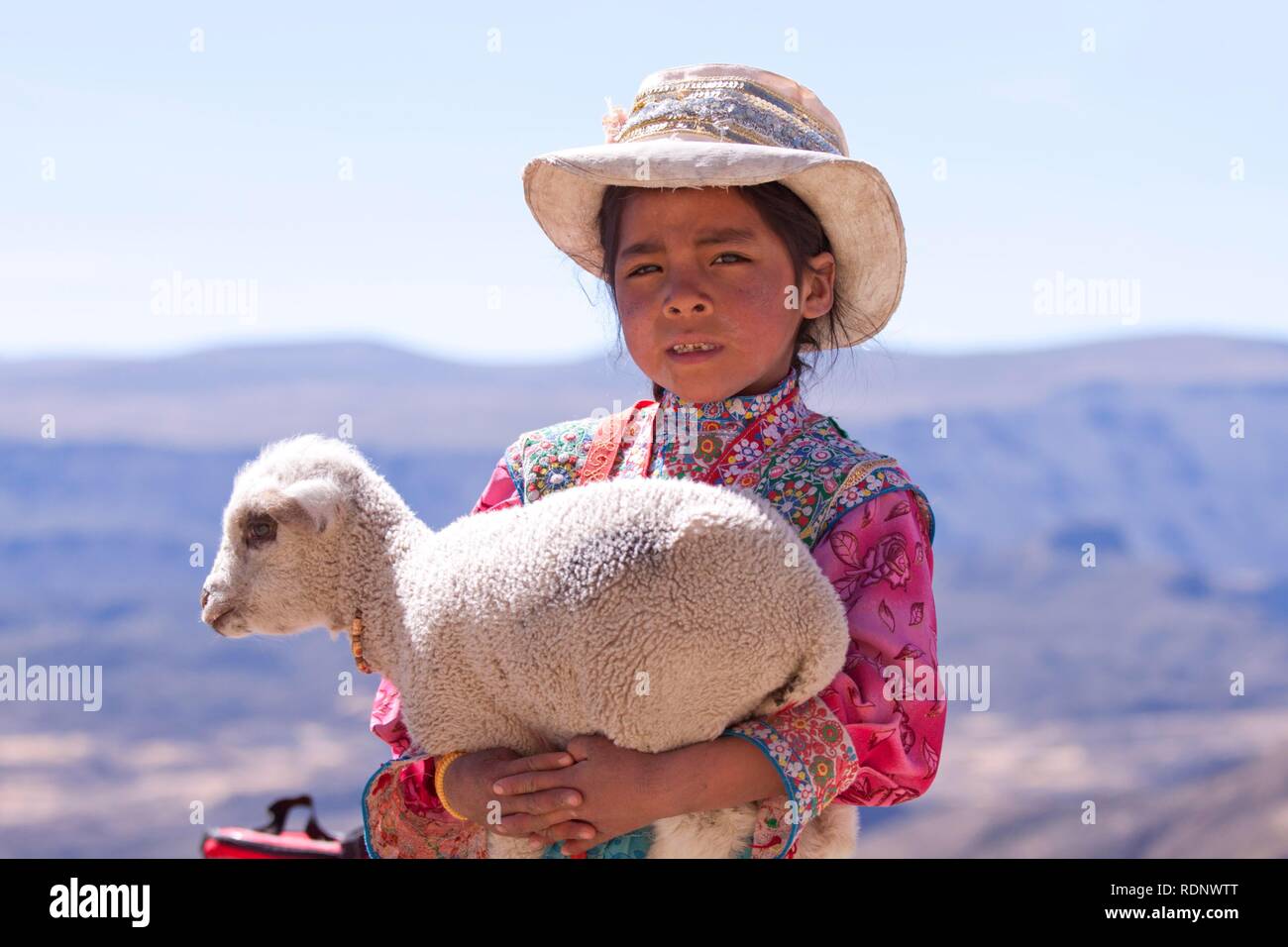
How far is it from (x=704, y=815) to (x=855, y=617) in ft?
1.21

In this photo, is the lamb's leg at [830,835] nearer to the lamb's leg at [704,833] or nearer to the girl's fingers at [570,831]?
the lamb's leg at [704,833]

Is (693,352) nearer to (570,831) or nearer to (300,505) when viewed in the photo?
(300,505)

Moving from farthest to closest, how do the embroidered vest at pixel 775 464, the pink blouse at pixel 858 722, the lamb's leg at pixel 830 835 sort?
the embroidered vest at pixel 775 464, the lamb's leg at pixel 830 835, the pink blouse at pixel 858 722

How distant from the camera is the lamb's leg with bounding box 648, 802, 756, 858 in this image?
180 cm

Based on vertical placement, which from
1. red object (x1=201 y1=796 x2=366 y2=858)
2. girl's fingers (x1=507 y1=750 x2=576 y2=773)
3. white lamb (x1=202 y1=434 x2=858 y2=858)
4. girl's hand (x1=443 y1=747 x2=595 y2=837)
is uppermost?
white lamb (x1=202 y1=434 x2=858 y2=858)

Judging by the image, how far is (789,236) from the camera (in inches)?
84.5

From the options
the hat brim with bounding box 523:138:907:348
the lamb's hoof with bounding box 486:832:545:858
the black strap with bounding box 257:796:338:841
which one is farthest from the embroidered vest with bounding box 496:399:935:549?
the black strap with bounding box 257:796:338:841

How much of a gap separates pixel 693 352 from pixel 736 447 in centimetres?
19

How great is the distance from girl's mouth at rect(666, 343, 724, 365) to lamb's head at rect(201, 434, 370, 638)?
22.4 inches

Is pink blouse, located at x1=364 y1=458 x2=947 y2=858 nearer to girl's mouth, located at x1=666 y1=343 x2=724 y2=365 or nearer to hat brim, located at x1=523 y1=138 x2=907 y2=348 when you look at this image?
girl's mouth, located at x1=666 y1=343 x2=724 y2=365

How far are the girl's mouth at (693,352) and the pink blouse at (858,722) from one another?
34 centimetres

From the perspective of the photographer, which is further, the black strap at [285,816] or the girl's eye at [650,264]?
the black strap at [285,816]

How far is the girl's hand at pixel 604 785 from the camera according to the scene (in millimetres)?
1727

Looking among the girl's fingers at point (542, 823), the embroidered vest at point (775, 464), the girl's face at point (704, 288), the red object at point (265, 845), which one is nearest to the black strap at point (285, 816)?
the red object at point (265, 845)
